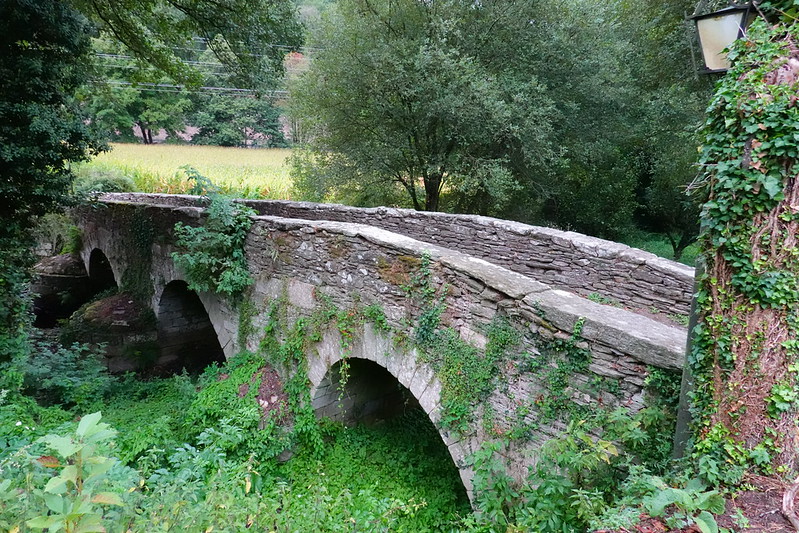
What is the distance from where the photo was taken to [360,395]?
20.9ft

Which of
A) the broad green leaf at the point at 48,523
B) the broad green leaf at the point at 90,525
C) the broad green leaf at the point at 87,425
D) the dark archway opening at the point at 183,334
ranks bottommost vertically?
the dark archway opening at the point at 183,334

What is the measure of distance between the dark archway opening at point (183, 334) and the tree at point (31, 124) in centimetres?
310

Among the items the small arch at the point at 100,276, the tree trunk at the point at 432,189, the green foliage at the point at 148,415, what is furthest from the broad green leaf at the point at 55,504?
the small arch at the point at 100,276

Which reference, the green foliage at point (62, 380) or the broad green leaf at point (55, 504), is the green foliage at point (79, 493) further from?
the green foliage at point (62, 380)

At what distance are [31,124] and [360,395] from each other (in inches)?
221

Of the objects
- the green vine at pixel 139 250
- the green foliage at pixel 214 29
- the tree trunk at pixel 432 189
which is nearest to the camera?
the green foliage at pixel 214 29

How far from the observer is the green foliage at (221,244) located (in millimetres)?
6340

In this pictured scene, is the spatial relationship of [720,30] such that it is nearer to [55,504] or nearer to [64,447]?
[64,447]

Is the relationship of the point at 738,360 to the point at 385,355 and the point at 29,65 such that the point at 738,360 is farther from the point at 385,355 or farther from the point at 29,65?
the point at 29,65

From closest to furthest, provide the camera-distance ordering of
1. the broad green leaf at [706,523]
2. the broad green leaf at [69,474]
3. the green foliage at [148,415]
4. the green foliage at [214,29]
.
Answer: the broad green leaf at [69,474]
the broad green leaf at [706,523]
the green foliage at [148,415]
the green foliage at [214,29]

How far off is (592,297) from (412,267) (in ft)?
7.73

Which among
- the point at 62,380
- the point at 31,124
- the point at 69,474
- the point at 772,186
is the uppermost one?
the point at 31,124

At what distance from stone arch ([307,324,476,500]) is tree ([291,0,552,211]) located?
6.89 metres

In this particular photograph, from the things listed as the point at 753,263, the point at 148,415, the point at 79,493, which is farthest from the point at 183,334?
the point at 753,263
